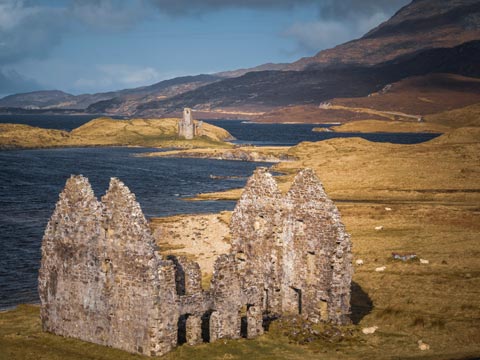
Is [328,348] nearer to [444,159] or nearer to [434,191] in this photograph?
[434,191]

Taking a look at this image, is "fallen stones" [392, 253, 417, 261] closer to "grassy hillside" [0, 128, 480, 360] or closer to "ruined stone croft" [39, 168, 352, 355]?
"grassy hillside" [0, 128, 480, 360]

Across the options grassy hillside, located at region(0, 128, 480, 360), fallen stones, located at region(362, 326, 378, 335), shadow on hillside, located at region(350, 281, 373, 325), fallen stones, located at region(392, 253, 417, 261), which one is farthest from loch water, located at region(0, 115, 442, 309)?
fallen stones, located at region(392, 253, 417, 261)

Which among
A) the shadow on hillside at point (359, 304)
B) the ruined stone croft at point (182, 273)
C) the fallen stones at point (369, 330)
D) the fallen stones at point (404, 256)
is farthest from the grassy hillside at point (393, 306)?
the ruined stone croft at point (182, 273)

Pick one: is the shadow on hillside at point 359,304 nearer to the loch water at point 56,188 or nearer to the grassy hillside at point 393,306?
the grassy hillside at point 393,306

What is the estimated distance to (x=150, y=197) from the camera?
116 m

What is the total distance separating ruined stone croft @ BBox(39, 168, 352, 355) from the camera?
30.2 m

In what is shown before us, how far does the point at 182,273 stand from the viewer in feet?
113

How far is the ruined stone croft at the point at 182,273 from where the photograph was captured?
3017 cm

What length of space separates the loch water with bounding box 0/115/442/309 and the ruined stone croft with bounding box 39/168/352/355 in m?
19.5

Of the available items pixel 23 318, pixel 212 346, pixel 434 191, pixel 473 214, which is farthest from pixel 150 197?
pixel 212 346

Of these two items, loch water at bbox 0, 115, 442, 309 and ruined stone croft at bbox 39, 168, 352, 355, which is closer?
ruined stone croft at bbox 39, 168, 352, 355

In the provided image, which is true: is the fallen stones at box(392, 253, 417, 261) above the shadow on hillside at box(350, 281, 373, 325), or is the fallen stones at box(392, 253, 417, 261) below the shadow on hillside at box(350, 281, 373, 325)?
above

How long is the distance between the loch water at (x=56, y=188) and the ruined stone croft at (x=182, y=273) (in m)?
19.5

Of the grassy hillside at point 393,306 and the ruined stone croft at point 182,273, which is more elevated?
the ruined stone croft at point 182,273
